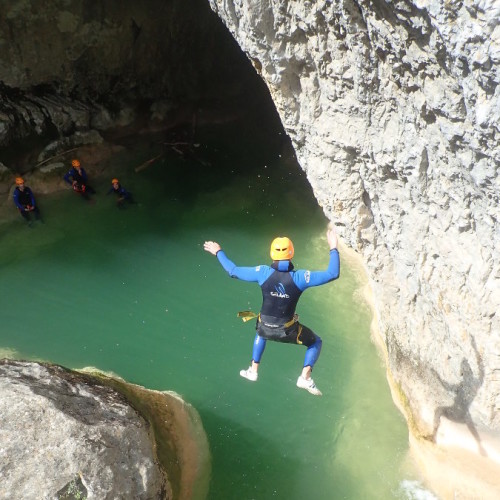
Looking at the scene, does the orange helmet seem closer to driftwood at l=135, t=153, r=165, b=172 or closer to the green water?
the green water

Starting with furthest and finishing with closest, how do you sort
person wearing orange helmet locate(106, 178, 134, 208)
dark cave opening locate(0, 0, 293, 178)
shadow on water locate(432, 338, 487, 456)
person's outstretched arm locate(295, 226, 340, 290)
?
dark cave opening locate(0, 0, 293, 178), person wearing orange helmet locate(106, 178, 134, 208), shadow on water locate(432, 338, 487, 456), person's outstretched arm locate(295, 226, 340, 290)

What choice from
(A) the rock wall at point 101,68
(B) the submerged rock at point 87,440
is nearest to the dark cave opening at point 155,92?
(A) the rock wall at point 101,68

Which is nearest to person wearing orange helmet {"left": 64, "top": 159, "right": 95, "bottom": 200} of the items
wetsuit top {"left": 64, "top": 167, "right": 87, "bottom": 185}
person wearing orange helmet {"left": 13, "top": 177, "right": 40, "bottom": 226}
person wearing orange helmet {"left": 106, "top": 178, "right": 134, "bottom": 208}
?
wetsuit top {"left": 64, "top": 167, "right": 87, "bottom": 185}

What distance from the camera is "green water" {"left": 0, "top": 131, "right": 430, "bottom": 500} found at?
673 cm

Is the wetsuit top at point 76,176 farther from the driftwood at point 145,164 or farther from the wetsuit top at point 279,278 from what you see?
the wetsuit top at point 279,278

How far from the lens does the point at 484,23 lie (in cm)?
311

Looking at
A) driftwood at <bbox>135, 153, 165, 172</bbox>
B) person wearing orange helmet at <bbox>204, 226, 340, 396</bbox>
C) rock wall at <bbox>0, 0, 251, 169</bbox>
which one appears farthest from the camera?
driftwood at <bbox>135, 153, 165, 172</bbox>

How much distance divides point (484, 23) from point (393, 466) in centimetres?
549

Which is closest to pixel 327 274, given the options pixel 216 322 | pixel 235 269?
pixel 235 269

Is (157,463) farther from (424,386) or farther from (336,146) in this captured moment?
(336,146)

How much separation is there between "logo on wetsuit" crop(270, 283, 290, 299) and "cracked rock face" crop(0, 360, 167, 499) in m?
2.49

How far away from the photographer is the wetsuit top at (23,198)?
9383 millimetres

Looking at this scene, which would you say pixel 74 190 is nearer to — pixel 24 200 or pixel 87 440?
pixel 24 200

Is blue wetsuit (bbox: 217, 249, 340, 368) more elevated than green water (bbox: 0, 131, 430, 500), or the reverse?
blue wetsuit (bbox: 217, 249, 340, 368)
